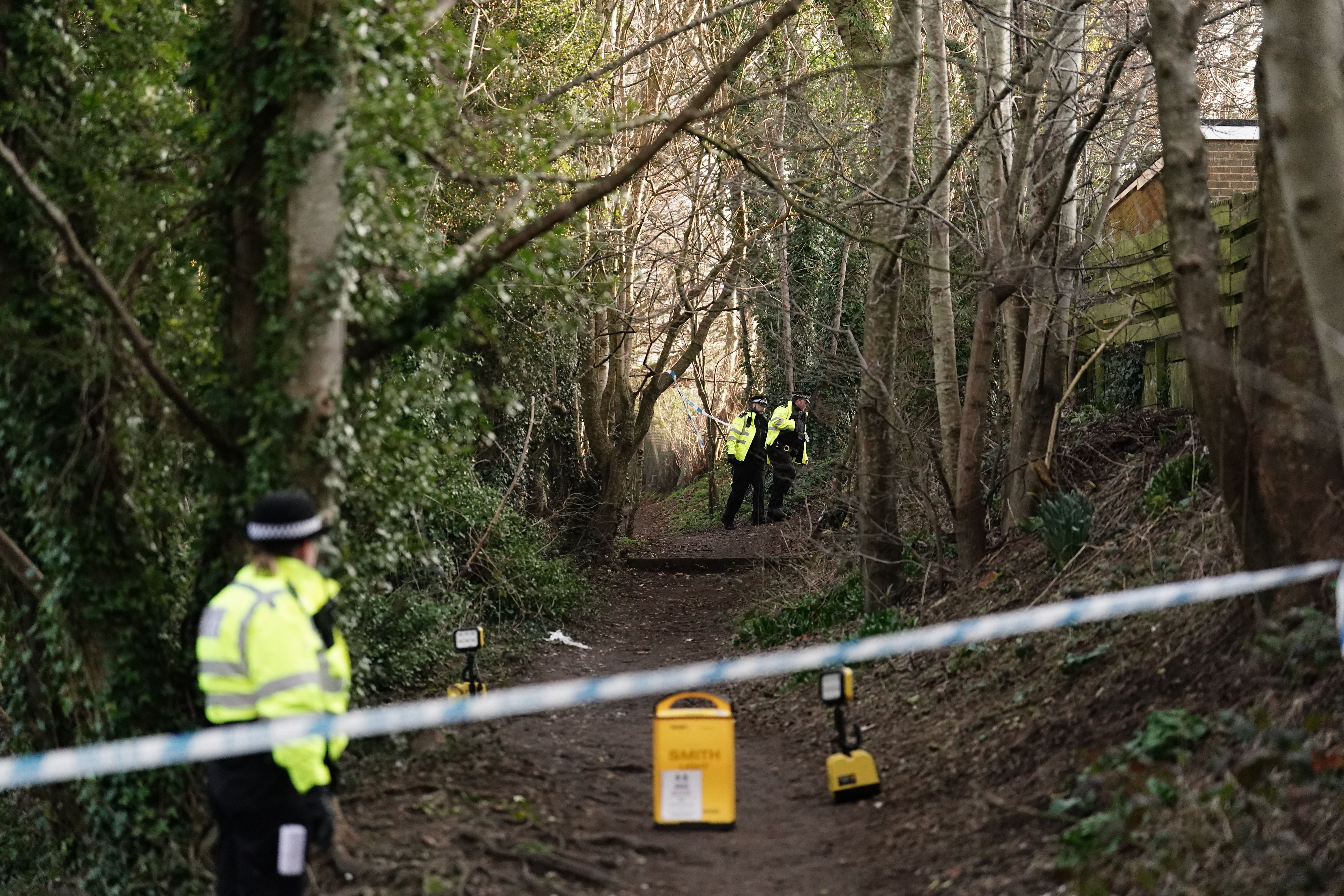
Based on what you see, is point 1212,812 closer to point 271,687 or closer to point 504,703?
point 504,703

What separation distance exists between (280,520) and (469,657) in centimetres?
380

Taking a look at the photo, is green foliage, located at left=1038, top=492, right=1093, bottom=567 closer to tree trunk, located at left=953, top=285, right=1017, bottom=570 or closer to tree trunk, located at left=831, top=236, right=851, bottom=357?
tree trunk, located at left=953, top=285, right=1017, bottom=570

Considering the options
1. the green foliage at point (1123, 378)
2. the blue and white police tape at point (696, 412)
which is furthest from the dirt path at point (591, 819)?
the blue and white police tape at point (696, 412)

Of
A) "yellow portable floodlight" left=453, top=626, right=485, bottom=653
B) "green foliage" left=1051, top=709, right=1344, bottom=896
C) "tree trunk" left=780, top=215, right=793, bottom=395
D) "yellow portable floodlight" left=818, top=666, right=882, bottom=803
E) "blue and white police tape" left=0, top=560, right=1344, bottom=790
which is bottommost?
"yellow portable floodlight" left=818, top=666, right=882, bottom=803

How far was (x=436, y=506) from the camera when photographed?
39.5 ft

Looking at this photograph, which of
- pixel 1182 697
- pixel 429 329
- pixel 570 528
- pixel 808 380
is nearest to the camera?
pixel 1182 697

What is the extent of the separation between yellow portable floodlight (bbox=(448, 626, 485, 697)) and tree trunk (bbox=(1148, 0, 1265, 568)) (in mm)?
4292

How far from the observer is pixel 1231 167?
14281mm

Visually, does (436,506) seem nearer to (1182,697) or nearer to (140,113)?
(140,113)

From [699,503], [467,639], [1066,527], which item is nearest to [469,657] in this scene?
[467,639]

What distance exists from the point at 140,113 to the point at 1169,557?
6.75 metres

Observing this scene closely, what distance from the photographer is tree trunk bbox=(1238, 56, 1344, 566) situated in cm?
580

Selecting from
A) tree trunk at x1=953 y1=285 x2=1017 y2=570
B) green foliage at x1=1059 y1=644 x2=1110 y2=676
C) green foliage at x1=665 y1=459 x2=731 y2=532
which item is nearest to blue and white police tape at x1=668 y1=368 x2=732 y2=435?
green foliage at x1=665 y1=459 x2=731 y2=532

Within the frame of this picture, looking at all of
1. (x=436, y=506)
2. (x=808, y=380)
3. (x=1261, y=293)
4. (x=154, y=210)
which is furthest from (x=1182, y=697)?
(x=808, y=380)
